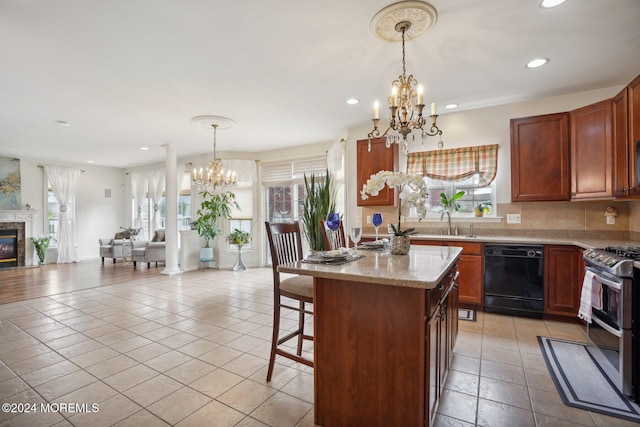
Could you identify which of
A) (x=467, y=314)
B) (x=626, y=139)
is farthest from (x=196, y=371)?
(x=626, y=139)

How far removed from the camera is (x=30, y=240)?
24.4ft

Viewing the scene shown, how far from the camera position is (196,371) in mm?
2361

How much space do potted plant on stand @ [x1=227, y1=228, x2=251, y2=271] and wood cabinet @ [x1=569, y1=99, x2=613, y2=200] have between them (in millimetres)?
5494

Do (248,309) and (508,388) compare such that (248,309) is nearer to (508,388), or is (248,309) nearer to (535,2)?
(508,388)

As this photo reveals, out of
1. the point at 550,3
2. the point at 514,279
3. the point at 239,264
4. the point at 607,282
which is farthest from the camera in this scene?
the point at 239,264

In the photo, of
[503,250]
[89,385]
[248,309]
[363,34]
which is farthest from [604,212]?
[89,385]

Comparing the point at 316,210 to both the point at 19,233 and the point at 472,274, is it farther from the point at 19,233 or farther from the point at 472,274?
the point at 19,233

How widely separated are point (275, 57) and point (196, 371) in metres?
2.74

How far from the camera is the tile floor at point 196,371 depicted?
184cm

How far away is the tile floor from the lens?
1839 millimetres

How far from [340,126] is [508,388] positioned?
4029 mm

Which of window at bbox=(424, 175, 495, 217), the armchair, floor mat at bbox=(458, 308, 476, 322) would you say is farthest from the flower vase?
the armchair

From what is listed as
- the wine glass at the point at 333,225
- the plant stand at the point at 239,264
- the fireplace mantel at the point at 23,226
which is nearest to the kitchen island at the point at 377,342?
the wine glass at the point at 333,225

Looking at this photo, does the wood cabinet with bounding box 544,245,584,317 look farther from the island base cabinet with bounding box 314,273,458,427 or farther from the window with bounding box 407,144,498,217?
the island base cabinet with bounding box 314,273,458,427
